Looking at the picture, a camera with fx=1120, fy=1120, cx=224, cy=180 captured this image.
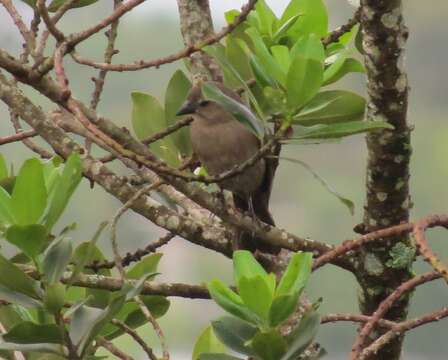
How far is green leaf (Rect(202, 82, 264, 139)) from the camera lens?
1.59 meters

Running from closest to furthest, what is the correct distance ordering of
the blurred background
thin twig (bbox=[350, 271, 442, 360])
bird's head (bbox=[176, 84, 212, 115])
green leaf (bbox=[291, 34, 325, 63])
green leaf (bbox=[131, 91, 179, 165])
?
1. thin twig (bbox=[350, 271, 442, 360])
2. green leaf (bbox=[291, 34, 325, 63])
3. green leaf (bbox=[131, 91, 179, 165])
4. bird's head (bbox=[176, 84, 212, 115])
5. the blurred background

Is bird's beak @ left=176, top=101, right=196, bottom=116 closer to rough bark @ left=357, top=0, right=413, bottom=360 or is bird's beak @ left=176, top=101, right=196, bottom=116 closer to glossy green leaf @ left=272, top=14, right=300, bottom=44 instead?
glossy green leaf @ left=272, top=14, right=300, bottom=44

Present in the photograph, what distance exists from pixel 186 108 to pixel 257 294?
120 cm

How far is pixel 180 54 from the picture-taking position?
1.54 metres

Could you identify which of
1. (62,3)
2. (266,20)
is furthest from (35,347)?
(266,20)

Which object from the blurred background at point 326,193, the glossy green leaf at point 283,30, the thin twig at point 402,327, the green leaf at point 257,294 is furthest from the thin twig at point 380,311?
the blurred background at point 326,193

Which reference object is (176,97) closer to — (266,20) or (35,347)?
(266,20)

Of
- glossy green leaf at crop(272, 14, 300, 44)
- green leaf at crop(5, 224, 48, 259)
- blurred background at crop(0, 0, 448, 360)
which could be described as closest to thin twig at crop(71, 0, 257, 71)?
green leaf at crop(5, 224, 48, 259)

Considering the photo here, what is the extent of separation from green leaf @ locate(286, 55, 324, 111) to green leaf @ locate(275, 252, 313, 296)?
322 millimetres

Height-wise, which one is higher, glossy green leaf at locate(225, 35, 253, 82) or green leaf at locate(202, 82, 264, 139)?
glossy green leaf at locate(225, 35, 253, 82)

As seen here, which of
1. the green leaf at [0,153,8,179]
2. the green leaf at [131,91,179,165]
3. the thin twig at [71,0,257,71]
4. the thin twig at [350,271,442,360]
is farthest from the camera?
the green leaf at [131,91,179,165]

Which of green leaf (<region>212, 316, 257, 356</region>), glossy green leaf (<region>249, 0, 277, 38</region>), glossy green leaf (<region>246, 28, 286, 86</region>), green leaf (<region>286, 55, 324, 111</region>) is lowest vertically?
green leaf (<region>212, 316, 257, 356</region>)

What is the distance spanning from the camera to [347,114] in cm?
191

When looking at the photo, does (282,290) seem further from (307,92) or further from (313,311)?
(307,92)
